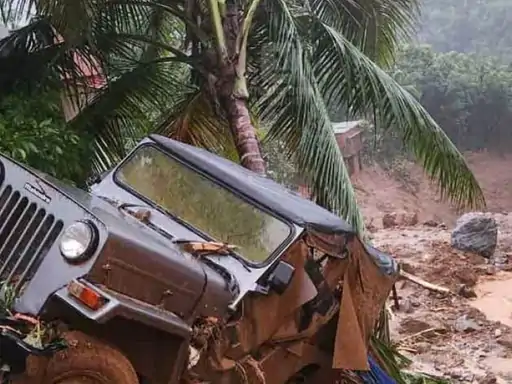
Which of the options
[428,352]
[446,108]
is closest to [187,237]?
[428,352]

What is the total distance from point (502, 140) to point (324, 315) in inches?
1107

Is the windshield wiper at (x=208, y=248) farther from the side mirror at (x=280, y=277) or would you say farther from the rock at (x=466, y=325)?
the rock at (x=466, y=325)

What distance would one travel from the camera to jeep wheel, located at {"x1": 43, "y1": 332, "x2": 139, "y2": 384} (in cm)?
346

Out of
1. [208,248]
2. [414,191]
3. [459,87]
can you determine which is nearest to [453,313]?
[208,248]

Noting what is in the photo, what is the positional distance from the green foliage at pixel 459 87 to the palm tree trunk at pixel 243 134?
67.3ft

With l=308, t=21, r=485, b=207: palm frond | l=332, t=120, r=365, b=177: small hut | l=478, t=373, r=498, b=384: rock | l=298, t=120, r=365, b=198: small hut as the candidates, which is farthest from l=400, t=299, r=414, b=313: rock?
l=332, t=120, r=365, b=177: small hut

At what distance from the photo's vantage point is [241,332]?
4422 millimetres

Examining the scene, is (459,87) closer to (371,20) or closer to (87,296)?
(371,20)

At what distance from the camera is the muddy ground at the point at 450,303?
989 centimetres

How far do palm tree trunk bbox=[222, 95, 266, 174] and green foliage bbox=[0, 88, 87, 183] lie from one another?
4.50ft

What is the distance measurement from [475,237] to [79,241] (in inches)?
616

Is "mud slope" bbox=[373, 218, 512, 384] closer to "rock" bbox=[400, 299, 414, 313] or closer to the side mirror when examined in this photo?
"rock" bbox=[400, 299, 414, 313]

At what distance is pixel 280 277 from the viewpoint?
448cm

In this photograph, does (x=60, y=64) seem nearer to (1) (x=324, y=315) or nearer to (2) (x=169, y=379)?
(1) (x=324, y=315)
